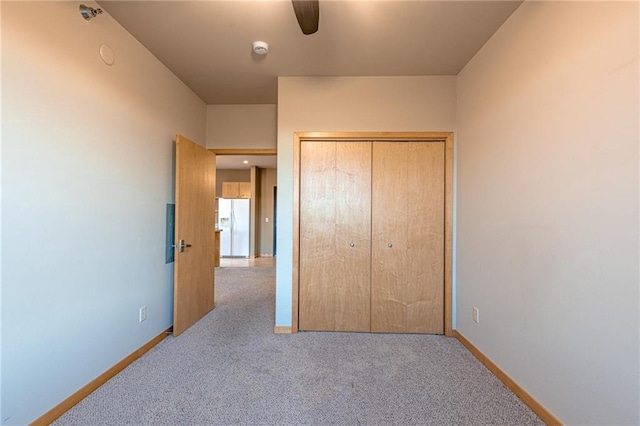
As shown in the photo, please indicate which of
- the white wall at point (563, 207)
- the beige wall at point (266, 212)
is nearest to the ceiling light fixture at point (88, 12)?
the white wall at point (563, 207)

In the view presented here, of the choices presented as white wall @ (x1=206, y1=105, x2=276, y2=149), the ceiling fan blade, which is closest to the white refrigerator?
white wall @ (x1=206, y1=105, x2=276, y2=149)

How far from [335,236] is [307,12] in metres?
1.85

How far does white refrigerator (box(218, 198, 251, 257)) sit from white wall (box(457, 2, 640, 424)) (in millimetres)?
6201

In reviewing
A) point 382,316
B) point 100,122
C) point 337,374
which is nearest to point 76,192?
point 100,122

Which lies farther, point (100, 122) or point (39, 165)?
point (100, 122)

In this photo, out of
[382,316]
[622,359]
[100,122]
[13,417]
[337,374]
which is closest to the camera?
[622,359]

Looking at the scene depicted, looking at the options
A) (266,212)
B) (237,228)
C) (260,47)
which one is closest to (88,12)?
(260,47)

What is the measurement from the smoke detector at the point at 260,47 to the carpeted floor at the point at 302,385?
2.48 meters

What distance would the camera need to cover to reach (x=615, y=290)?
1192 mm

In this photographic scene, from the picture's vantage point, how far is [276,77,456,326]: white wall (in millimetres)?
2707

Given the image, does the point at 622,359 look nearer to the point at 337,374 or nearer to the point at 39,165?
the point at 337,374

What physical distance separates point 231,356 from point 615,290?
2.41m

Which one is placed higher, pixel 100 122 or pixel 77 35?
pixel 77 35

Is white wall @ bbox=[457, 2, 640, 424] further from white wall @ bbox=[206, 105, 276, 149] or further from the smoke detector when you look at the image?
white wall @ bbox=[206, 105, 276, 149]
